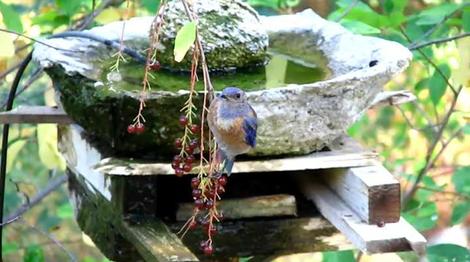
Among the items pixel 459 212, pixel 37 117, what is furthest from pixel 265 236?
pixel 459 212

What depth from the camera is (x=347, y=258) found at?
75.9 inches

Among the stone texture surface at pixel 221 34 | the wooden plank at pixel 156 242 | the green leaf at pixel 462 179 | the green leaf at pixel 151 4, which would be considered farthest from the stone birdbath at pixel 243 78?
the green leaf at pixel 462 179

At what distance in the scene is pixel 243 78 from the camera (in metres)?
1.75

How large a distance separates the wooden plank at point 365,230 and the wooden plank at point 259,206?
0.16ft

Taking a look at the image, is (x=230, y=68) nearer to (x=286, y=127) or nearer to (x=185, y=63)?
(x=185, y=63)

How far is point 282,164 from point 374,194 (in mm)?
141

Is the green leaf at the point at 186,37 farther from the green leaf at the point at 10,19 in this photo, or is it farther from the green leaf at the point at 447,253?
the green leaf at the point at 447,253

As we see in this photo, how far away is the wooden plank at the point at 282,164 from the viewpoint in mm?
1522

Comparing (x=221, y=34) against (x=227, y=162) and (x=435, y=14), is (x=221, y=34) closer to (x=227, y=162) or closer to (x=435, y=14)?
(x=227, y=162)

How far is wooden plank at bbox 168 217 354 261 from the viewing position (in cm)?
164

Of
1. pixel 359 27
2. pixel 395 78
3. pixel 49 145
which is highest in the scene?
pixel 359 27

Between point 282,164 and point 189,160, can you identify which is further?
point 282,164

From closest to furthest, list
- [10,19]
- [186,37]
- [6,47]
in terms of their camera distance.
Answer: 1. [186,37]
2. [6,47]
3. [10,19]

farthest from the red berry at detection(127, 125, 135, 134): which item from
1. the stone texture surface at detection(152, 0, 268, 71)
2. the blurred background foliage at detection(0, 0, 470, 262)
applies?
the stone texture surface at detection(152, 0, 268, 71)
